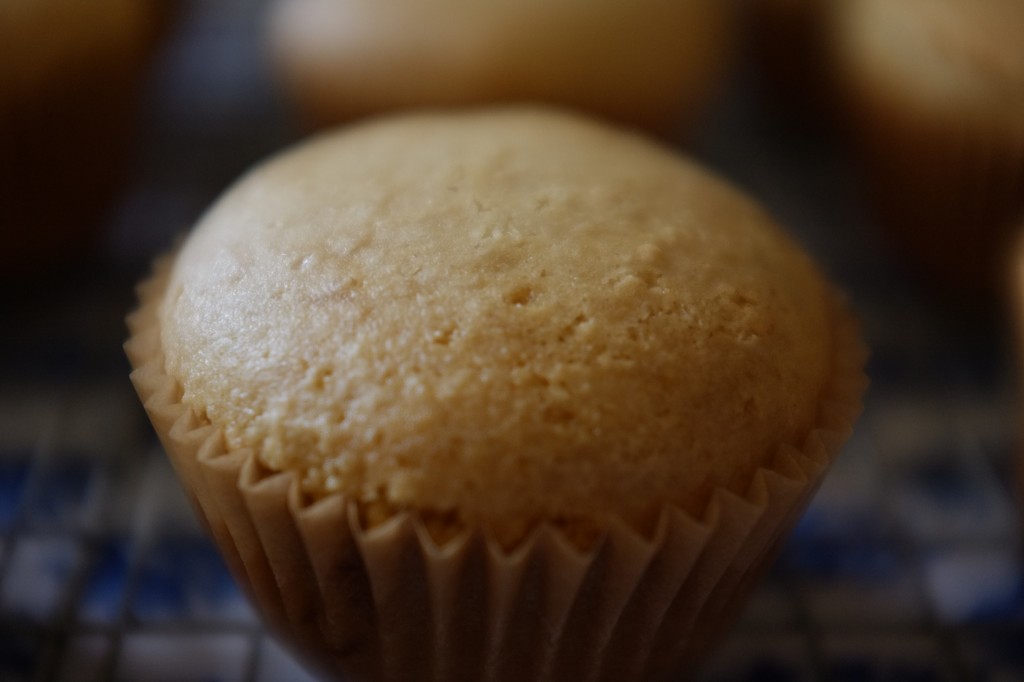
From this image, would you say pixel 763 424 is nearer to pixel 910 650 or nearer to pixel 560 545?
pixel 560 545

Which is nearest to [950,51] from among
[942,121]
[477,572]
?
[942,121]

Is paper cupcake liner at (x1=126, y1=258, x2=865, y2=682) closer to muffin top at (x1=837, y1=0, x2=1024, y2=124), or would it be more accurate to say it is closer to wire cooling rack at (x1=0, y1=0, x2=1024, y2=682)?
wire cooling rack at (x1=0, y1=0, x2=1024, y2=682)

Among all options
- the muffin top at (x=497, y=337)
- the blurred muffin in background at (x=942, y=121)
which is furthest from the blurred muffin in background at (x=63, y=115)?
the blurred muffin in background at (x=942, y=121)

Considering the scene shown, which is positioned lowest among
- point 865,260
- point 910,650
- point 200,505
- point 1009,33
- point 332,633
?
point 910,650

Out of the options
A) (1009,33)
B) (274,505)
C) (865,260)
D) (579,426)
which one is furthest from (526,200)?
(865,260)

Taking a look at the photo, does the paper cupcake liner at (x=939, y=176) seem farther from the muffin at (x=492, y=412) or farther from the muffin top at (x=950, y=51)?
the muffin at (x=492, y=412)

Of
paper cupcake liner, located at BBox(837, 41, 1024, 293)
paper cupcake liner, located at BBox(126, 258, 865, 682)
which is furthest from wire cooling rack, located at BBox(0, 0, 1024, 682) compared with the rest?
paper cupcake liner, located at BBox(126, 258, 865, 682)
